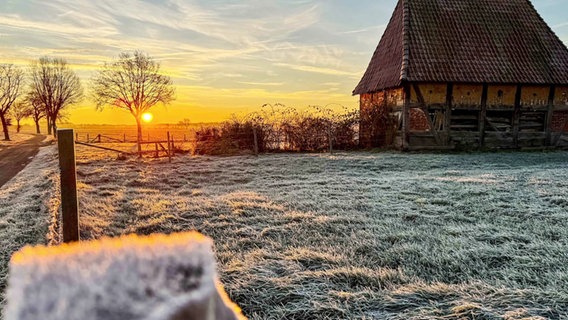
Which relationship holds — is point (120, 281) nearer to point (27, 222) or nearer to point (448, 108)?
point (27, 222)

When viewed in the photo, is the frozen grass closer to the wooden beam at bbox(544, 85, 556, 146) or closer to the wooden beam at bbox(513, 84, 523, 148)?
the wooden beam at bbox(513, 84, 523, 148)

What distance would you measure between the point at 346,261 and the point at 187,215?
3.01 m

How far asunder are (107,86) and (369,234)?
33280 millimetres

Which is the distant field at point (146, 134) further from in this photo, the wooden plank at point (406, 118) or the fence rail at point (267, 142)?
the wooden plank at point (406, 118)

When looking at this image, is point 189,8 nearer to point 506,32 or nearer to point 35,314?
point 506,32

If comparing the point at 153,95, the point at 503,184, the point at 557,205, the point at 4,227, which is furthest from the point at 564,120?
the point at 153,95

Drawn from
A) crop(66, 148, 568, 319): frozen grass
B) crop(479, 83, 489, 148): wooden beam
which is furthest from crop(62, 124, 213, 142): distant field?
crop(479, 83, 489, 148): wooden beam

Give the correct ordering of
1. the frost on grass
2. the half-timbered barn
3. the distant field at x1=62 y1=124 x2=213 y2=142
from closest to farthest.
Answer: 1. the frost on grass
2. the half-timbered barn
3. the distant field at x1=62 y1=124 x2=213 y2=142

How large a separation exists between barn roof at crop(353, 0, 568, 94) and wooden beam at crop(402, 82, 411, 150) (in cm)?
51

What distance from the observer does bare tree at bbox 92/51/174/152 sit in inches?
1302

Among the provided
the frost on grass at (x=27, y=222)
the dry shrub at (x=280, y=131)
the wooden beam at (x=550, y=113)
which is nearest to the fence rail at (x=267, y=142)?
Result: the dry shrub at (x=280, y=131)

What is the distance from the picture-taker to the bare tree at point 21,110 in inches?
1636

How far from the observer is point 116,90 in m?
33.4

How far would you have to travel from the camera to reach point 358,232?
16.3ft
